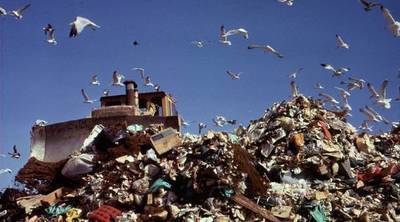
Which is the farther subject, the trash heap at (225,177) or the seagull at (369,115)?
the seagull at (369,115)

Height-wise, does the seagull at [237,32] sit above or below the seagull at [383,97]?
above

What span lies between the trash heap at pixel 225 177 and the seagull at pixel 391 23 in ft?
7.55

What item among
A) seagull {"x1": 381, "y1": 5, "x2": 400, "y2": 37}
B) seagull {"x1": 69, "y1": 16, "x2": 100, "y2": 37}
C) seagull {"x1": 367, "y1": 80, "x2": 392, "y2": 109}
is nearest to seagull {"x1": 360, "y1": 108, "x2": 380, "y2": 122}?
seagull {"x1": 367, "y1": 80, "x2": 392, "y2": 109}

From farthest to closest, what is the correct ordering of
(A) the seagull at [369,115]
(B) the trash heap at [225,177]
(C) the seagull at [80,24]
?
(A) the seagull at [369,115]
(C) the seagull at [80,24]
(B) the trash heap at [225,177]

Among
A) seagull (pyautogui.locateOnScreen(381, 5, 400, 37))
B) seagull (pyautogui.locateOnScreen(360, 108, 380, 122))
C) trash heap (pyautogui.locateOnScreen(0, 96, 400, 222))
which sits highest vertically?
seagull (pyautogui.locateOnScreen(381, 5, 400, 37))

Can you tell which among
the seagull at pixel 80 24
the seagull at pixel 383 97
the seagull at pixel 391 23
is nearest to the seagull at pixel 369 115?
the seagull at pixel 383 97

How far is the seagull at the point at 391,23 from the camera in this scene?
1101cm

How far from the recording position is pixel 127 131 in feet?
37.5

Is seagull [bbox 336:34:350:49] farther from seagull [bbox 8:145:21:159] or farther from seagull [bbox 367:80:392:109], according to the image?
seagull [bbox 8:145:21:159]

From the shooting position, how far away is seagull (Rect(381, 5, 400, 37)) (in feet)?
36.1

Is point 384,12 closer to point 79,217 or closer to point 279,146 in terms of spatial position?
point 279,146

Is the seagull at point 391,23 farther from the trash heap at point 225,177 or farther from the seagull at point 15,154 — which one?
the seagull at point 15,154

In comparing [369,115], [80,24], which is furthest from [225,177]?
[369,115]

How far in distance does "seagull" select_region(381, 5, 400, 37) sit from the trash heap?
7.55 ft
